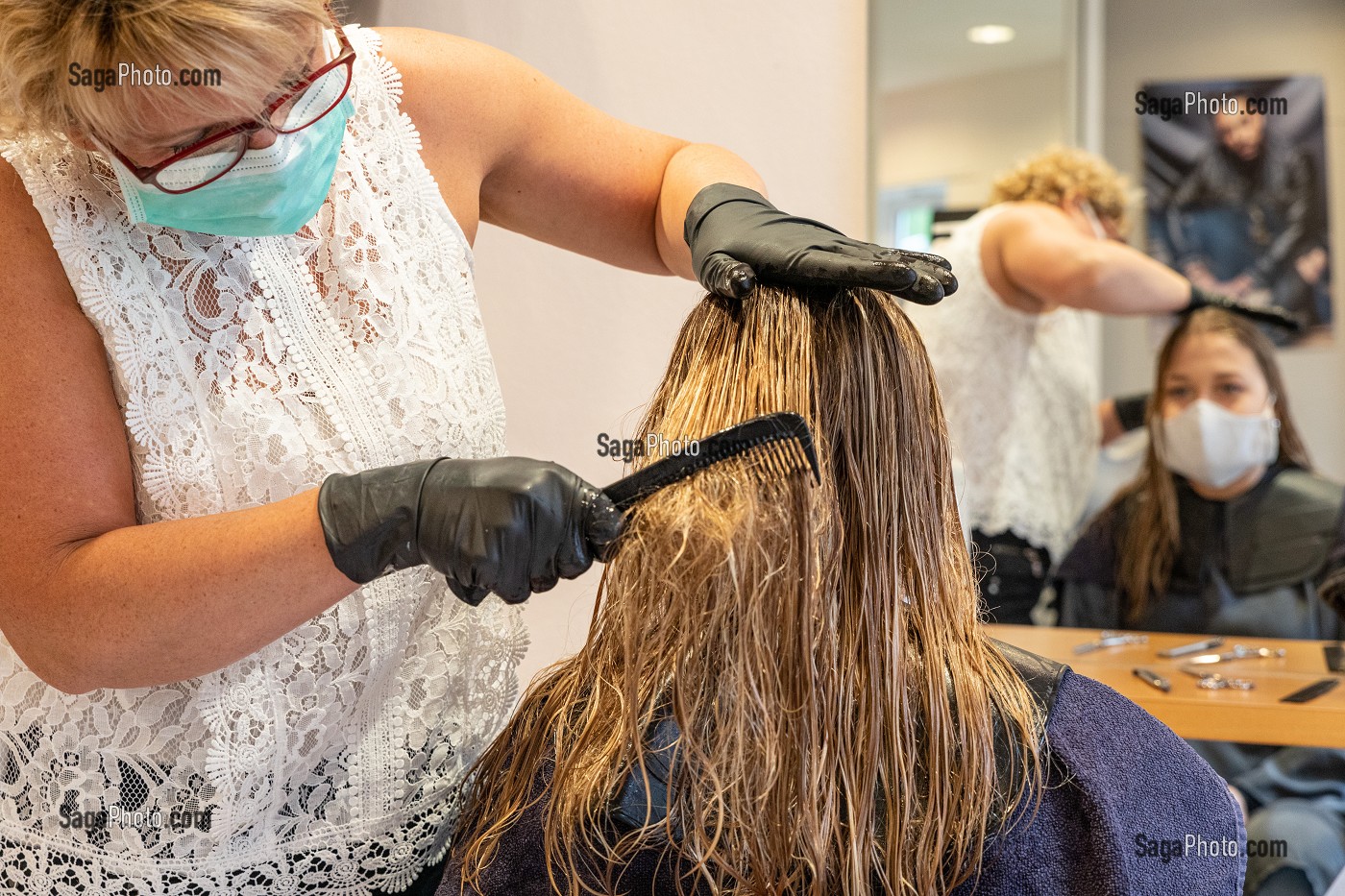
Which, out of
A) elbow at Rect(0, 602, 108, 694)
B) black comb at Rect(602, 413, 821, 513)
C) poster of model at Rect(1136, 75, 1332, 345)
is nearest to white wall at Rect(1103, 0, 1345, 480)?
poster of model at Rect(1136, 75, 1332, 345)

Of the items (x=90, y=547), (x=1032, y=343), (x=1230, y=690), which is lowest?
(x=1230, y=690)

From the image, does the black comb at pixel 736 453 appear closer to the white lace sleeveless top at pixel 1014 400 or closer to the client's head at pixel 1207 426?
the white lace sleeveless top at pixel 1014 400

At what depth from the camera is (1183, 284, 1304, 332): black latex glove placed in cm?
183

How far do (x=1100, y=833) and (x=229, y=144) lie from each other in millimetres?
929

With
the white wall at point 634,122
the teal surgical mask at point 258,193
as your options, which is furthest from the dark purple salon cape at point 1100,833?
the white wall at point 634,122

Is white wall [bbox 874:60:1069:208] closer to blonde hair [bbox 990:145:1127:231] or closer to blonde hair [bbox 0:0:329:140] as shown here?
blonde hair [bbox 990:145:1127:231]

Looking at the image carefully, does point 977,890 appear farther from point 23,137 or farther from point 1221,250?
point 1221,250

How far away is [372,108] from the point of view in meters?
1.04

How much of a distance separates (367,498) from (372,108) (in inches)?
17.6

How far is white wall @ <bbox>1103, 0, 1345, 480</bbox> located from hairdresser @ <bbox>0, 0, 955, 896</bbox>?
1065 millimetres

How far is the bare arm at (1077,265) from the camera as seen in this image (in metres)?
1.89

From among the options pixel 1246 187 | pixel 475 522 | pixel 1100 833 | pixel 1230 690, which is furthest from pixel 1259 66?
pixel 475 522

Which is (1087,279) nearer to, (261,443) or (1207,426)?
(1207,426)

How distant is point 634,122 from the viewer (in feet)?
5.66
